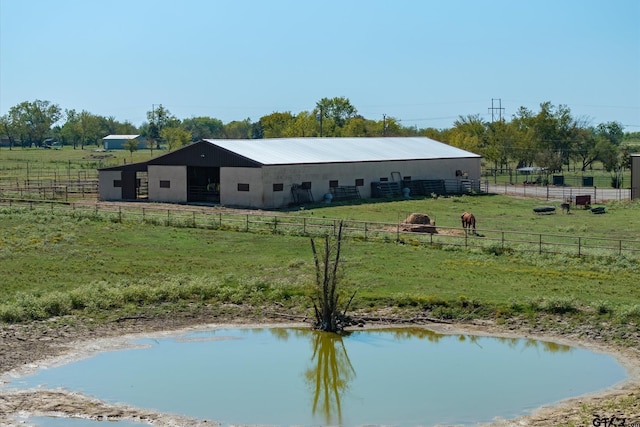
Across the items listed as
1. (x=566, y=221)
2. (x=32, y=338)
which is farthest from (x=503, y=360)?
(x=566, y=221)

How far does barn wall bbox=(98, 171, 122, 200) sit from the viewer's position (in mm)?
64250

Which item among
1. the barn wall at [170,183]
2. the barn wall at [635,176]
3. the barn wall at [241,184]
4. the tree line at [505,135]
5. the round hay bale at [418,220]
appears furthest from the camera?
the tree line at [505,135]

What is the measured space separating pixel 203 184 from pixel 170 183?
7.44ft

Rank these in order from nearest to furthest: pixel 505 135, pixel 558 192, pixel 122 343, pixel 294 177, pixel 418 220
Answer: pixel 122 343 → pixel 418 220 → pixel 294 177 → pixel 558 192 → pixel 505 135

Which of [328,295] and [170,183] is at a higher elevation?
[170,183]

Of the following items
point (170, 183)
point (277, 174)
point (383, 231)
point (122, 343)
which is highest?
point (277, 174)

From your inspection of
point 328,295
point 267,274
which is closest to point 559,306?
point 328,295

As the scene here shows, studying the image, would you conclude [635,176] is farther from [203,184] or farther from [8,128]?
[8,128]

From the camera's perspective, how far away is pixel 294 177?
6056 centimetres

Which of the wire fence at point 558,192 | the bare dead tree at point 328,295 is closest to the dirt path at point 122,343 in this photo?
the bare dead tree at point 328,295

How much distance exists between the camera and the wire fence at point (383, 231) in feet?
123

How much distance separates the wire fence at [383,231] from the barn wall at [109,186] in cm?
889

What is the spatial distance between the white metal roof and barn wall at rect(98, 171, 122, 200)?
261 inches

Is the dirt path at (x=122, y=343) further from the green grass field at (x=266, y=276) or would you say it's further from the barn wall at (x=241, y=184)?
the barn wall at (x=241, y=184)
